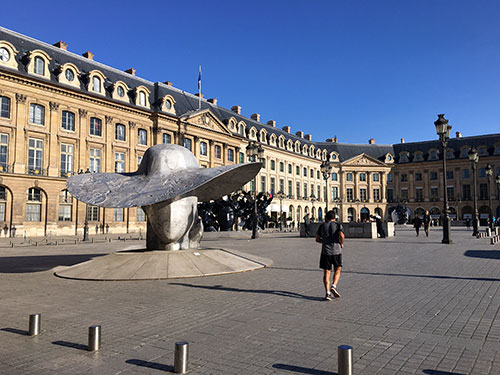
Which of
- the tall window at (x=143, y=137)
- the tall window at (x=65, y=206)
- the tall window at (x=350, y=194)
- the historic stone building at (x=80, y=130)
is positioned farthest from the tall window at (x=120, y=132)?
the tall window at (x=350, y=194)

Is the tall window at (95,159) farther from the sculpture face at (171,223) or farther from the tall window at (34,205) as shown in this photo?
the sculpture face at (171,223)

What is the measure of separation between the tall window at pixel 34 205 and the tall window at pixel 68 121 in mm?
6944

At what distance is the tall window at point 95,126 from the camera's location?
4109 cm

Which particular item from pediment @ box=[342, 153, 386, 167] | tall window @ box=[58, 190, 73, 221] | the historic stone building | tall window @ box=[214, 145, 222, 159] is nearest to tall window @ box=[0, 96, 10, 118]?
the historic stone building

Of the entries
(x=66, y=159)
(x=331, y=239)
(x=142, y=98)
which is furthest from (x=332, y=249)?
(x=142, y=98)

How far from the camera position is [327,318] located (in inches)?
235

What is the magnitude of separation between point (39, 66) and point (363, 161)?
Answer: 214 ft

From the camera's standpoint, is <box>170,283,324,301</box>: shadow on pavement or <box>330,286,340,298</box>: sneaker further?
<box>170,283,324,301</box>: shadow on pavement

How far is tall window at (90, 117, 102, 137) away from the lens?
41094mm

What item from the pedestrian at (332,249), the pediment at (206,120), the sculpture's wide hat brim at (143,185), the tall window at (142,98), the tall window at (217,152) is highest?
the tall window at (142,98)

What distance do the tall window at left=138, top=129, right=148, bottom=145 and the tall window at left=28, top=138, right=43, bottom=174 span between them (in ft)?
38.3

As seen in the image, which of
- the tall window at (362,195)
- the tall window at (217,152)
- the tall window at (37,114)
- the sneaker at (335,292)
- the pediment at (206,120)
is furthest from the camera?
the tall window at (362,195)

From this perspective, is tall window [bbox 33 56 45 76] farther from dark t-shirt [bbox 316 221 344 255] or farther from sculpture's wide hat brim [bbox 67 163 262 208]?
dark t-shirt [bbox 316 221 344 255]

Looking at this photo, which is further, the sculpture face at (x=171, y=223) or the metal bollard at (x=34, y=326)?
the sculpture face at (x=171, y=223)
